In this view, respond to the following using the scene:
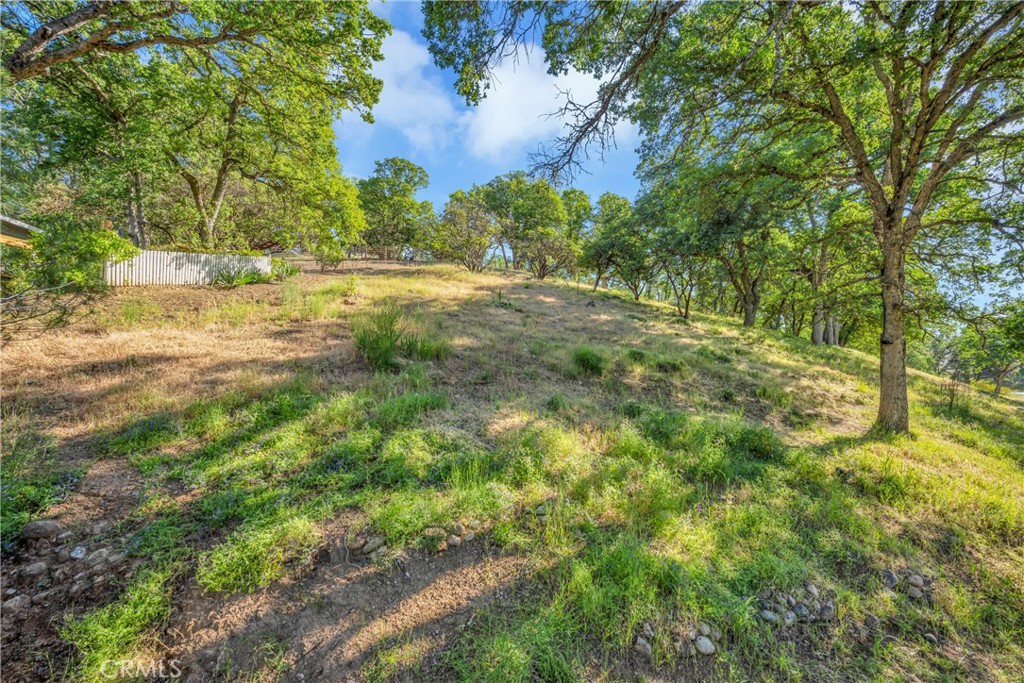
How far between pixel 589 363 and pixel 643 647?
5781 mm

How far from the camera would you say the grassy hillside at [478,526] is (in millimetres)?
2119

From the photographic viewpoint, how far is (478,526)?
3.02 m

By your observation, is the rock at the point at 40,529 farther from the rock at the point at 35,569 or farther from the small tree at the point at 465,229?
the small tree at the point at 465,229

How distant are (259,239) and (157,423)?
76.2 feet

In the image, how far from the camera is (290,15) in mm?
7477

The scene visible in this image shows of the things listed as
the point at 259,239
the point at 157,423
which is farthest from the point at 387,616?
the point at 259,239

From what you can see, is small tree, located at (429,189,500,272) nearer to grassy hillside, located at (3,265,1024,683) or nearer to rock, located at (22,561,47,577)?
grassy hillside, located at (3,265,1024,683)

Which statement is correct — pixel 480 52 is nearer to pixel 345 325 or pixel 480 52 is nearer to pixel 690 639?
pixel 690 639

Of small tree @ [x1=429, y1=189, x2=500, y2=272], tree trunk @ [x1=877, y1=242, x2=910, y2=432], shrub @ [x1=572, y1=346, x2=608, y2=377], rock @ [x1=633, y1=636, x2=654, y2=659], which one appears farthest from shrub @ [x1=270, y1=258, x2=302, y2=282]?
tree trunk @ [x1=877, y1=242, x2=910, y2=432]

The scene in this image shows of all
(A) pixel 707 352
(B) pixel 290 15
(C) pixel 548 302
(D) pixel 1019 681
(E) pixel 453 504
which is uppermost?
(B) pixel 290 15

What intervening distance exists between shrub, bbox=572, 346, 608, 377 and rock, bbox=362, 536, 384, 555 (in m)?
5.41

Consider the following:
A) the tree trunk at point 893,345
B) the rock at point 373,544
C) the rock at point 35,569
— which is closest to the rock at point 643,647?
the rock at point 373,544

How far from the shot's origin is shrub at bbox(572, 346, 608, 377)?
24.5 feet

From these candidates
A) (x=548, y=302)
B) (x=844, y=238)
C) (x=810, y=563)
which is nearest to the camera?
(x=810, y=563)
